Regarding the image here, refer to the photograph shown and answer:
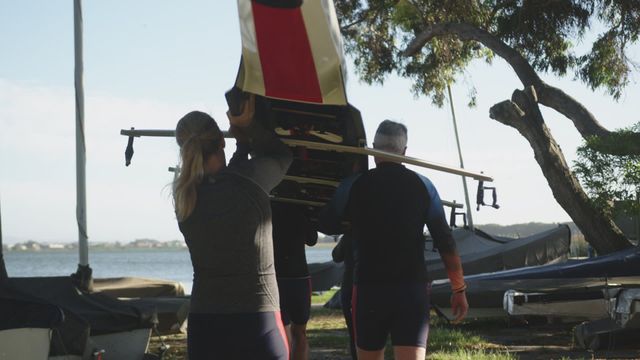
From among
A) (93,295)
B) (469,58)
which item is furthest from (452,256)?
(469,58)

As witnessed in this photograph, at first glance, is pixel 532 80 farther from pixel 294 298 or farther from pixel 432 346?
pixel 294 298

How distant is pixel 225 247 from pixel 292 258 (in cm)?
265

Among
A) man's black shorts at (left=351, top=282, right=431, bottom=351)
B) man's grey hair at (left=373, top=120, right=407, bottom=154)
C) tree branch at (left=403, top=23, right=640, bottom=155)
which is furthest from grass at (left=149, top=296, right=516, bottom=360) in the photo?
man's grey hair at (left=373, top=120, right=407, bottom=154)

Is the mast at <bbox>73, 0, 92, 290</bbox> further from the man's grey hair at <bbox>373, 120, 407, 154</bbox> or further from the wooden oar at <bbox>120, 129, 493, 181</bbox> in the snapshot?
the man's grey hair at <bbox>373, 120, 407, 154</bbox>

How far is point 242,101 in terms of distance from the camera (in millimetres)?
4871

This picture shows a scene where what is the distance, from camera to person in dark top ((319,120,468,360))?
4.75 m

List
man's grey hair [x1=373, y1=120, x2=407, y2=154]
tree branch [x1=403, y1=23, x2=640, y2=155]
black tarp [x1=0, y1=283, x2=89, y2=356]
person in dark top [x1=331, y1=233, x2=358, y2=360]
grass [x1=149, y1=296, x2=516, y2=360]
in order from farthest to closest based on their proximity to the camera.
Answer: tree branch [x1=403, y1=23, x2=640, y2=155] → grass [x1=149, y1=296, x2=516, y2=360] → person in dark top [x1=331, y1=233, x2=358, y2=360] → black tarp [x1=0, y1=283, x2=89, y2=356] → man's grey hair [x1=373, y1=120, x2=407, y2=154]

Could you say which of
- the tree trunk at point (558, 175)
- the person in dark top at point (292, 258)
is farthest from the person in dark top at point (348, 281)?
the tree trunk at point (558, 175)

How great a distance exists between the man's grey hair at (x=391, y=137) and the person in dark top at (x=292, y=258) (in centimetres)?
137

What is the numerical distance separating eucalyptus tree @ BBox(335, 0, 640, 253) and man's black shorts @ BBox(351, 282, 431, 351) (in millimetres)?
6822

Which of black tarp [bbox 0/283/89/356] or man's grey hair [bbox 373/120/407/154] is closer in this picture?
man's grey hair [bbox 373/120/407/154]

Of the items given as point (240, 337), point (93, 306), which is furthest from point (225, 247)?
point (93, 306)

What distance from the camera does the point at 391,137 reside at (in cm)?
504

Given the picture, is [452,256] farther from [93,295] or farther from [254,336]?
[93,295]
